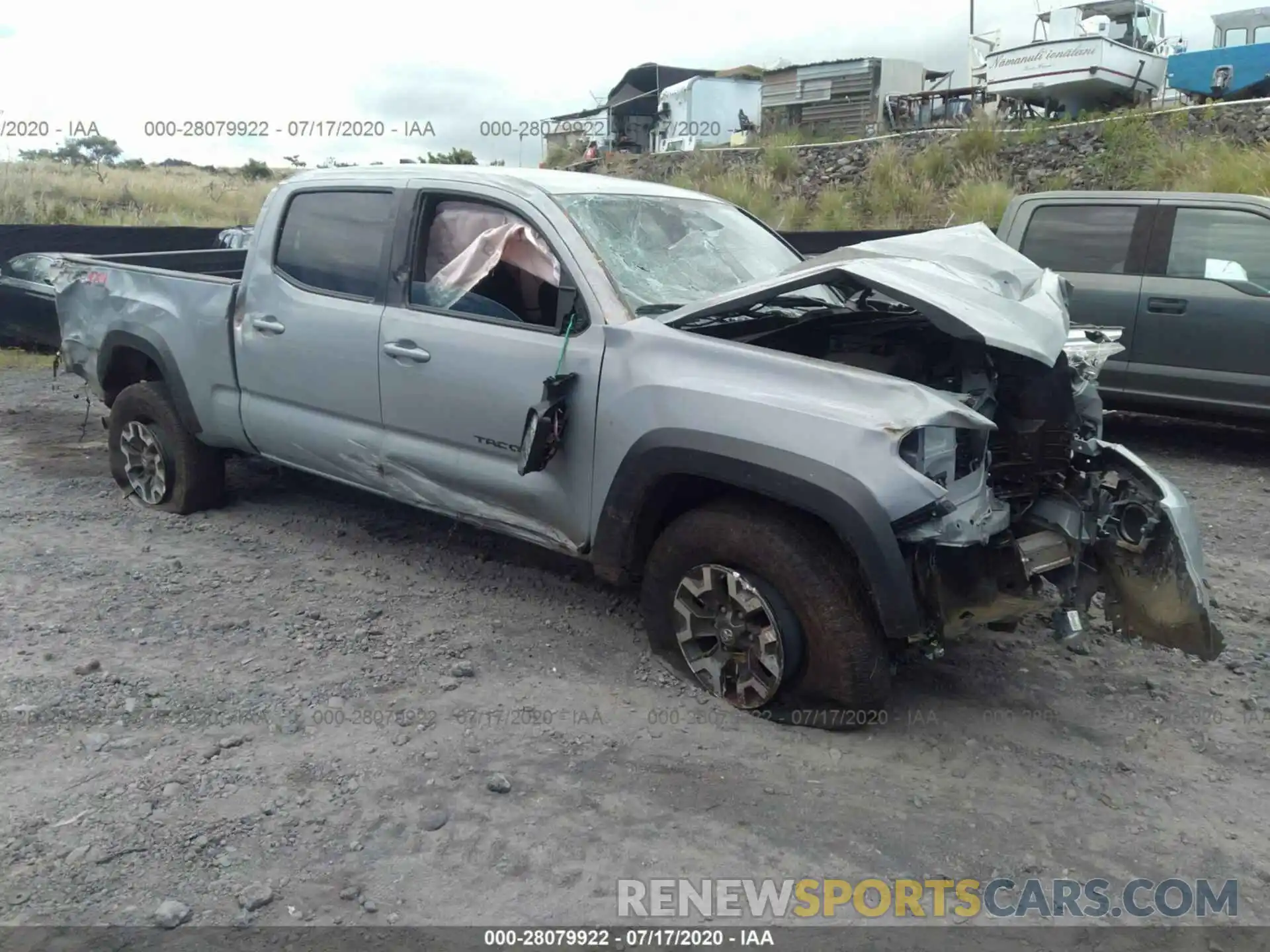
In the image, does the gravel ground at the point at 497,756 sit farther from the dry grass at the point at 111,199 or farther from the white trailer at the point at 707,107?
the white trailer at the point at 707,107

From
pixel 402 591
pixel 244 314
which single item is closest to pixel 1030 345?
pixel 402 591

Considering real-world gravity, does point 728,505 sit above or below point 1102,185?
below

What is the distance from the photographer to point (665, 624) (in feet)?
12.5

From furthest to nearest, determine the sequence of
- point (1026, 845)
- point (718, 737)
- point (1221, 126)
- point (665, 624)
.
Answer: point (1221, 126), point (665, 624), point (718, 737), point (1026, 845)

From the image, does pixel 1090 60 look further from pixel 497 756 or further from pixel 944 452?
pixel 497 756

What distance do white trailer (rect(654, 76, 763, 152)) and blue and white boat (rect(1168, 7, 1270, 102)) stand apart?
12040mm

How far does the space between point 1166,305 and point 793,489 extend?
493 centimetres

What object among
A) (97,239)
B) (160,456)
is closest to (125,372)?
(160,456)

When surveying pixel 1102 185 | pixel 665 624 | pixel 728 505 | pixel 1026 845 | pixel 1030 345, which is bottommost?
pixel 1026 845

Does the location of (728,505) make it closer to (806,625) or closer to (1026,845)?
(806,625)

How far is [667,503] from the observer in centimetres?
378

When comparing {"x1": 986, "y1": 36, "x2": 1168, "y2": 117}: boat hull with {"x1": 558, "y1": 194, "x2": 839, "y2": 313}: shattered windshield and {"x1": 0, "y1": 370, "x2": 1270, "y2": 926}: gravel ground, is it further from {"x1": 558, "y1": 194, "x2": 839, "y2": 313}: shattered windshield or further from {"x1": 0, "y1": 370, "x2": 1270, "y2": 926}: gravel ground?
{"x1": 558, "y1": 194, "x2": 839, "y2": 313}: shattered windshield

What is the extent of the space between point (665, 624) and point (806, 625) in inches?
24.5

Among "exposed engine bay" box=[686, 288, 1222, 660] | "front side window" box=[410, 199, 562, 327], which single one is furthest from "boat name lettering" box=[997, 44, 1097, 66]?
"front side window" box=[410, 199, 562, 327]
